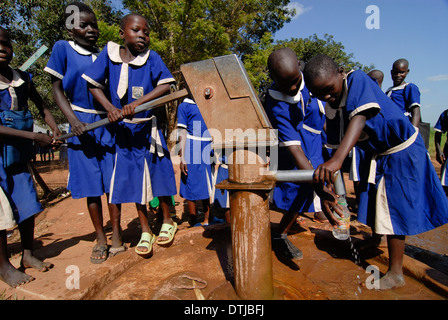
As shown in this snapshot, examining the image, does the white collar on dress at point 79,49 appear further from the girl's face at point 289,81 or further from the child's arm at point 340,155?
the child's arm at point 340,155

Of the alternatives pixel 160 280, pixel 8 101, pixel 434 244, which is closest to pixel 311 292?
pixel 160 280

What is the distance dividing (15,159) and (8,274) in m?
0.87

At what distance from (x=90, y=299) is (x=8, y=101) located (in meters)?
1.70

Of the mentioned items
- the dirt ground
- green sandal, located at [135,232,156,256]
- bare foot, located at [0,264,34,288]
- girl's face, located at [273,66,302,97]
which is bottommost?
the dirt ground

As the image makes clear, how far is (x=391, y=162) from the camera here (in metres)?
1.99

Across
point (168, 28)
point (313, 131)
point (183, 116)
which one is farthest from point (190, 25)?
point (313, 131)

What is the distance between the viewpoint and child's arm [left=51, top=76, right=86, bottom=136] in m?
2.28

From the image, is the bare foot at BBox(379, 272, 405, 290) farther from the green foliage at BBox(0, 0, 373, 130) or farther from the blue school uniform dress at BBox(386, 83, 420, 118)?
the green foliage at BBox(0, 0, 373, 130)

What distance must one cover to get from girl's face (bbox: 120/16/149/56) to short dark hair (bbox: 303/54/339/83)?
138 centimetres

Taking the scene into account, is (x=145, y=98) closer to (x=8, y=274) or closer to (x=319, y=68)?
(x=319, y=68)

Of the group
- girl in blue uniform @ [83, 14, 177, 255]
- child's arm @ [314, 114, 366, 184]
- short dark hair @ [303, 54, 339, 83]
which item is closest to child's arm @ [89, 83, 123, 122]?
girl in blue uniform @ [83, 14, 177, 255]

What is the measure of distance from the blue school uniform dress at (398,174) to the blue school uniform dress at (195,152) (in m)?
1.95

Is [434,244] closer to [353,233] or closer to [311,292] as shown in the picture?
[353,233]

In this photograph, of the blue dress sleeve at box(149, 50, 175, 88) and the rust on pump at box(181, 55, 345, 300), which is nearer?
the rust on pump at box(181, 55, 345, 300)
